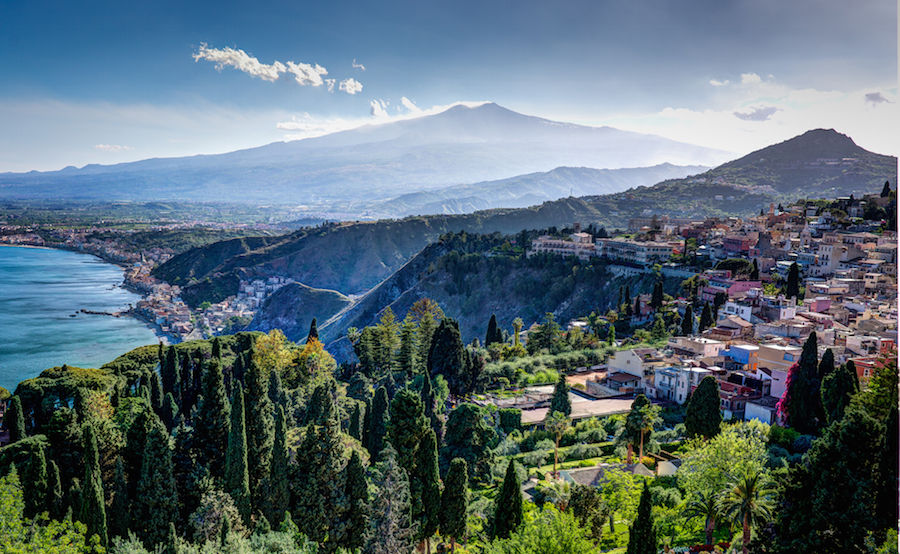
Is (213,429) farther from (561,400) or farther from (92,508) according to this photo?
(561,400)

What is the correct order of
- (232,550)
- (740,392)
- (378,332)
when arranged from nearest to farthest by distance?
(232,550) → (740,392) → (378,332)

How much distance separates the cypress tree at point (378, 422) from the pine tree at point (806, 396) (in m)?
14.0

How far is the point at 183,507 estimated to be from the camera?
15.3m

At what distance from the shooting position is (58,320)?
69188 mm

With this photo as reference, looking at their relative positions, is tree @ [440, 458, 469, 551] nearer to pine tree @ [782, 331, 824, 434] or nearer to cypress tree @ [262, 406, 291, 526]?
cypress tree @ [262, 406, 291, 526]

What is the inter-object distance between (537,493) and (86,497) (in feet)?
40.8

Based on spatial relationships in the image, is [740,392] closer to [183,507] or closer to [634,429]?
[634,429]

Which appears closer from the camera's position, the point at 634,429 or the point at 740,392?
the point at 634,429

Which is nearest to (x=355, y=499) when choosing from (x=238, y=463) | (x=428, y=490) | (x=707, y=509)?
(x=428, y=490)

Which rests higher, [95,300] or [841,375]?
[841,375]

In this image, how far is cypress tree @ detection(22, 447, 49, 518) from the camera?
1529 centimetres

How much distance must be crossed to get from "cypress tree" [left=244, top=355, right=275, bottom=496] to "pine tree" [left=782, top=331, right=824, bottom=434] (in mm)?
17266

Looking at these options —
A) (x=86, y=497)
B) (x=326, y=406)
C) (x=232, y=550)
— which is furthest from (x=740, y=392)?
(x=86, y=497)

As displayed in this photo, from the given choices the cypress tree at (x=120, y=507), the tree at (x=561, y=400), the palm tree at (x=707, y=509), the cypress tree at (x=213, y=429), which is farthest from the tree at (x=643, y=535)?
the tree at (x=561, y=400)
